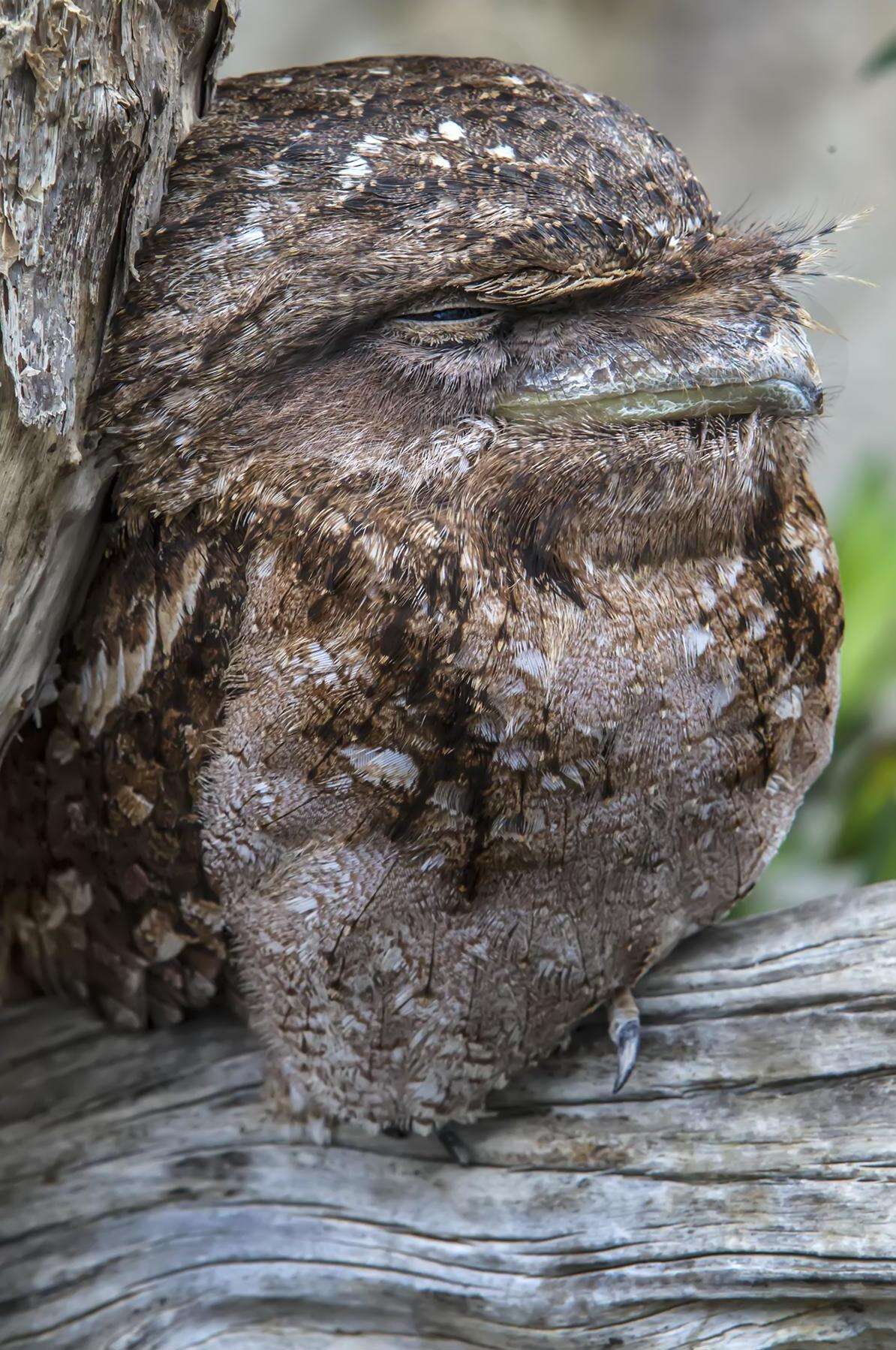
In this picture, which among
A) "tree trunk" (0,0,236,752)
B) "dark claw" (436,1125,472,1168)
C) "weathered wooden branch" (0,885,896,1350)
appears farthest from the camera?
"dark claw" (436,1125,472,1168)

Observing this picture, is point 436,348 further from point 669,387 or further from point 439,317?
point 669,387

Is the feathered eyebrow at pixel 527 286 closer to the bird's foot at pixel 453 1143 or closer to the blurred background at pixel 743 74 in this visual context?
the bird's foot at pixel 453 1143

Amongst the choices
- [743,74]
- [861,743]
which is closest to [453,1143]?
[861,743]

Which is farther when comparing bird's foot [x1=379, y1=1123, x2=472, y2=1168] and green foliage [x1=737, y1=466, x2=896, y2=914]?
green foliage [x1=737, y1=466, x2=896, y2=914]

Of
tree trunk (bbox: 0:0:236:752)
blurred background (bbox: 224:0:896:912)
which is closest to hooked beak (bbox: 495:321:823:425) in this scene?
tree trunk (bbox: 0:0:236:752)

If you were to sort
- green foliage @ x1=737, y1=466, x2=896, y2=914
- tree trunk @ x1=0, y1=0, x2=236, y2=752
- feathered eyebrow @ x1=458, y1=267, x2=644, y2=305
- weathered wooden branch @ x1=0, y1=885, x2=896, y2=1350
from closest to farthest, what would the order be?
1. tree trunk @ x1=0, y1=0, x2=236, y2=752
2. feathered eyebrow @ x1=458, y1=267, x2=644, y2=305
3. weathered wooden branch @ x1=0, y1=885, x2=896, y2=1350
4. green foliage @ x1=737, y1=466, x2=896, y2=914

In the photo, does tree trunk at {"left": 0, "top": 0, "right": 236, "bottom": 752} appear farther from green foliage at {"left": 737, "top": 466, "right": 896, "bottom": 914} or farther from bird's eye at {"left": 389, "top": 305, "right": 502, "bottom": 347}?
green foliage at {"left": 737, "top": 466, "right": 896, "bottom": 914}

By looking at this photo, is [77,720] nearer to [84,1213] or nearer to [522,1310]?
[84,1213]
